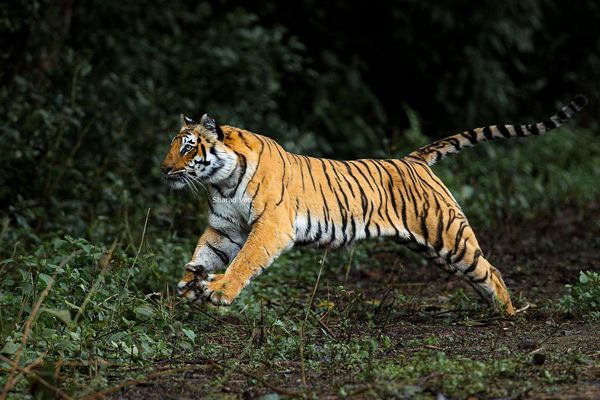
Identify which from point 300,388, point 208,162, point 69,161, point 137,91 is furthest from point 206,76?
point 300,388

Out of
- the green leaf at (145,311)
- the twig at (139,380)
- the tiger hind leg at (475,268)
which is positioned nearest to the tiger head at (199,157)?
the green leaf at (145,311)

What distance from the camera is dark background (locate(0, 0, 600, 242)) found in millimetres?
9258

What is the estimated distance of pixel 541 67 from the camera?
18.8 metres

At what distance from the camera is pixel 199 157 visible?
6.38 metres

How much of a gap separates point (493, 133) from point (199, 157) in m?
2.33

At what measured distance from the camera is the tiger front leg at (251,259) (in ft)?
19.7

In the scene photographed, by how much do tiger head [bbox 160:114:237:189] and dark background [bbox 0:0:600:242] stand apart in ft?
6.46

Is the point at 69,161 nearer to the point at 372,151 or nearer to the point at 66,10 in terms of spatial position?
the point at 66,10

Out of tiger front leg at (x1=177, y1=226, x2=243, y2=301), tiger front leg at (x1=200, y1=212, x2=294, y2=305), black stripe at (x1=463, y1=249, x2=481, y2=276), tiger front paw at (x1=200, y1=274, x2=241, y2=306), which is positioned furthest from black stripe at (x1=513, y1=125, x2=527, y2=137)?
tiger front paw at (x1=200, y1=274, x2=241, y2=306)

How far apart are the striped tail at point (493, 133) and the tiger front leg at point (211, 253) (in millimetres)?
1728

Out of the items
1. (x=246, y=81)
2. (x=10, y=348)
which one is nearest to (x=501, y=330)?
(x=10, y=348)

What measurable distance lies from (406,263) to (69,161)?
329 centimetres

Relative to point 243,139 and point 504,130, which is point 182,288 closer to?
point 243,139

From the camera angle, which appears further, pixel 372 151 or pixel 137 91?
pixel 372 151
